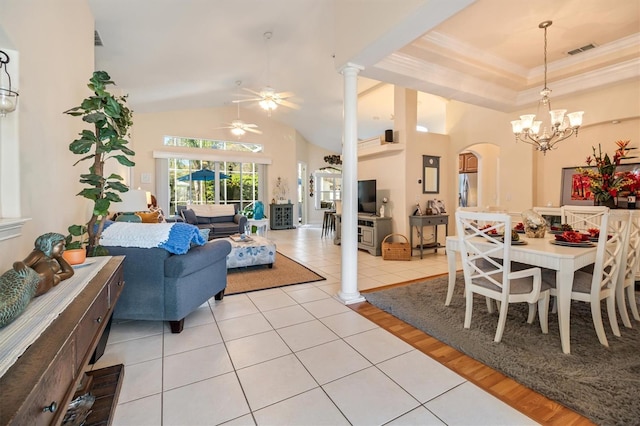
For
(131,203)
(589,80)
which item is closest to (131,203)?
(131,203)

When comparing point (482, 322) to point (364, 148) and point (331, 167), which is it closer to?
point (364, 148)

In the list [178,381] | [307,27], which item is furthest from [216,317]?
[307,27]

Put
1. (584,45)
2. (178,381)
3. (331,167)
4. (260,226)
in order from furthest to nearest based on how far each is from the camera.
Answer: (331,167) < (260,226) < (584,45) < (178,381)

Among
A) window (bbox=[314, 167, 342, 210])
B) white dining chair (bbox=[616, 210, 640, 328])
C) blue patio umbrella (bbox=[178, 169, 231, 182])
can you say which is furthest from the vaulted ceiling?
window (bbox=[314, 167, 342, 210])

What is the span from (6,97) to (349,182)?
2.50m

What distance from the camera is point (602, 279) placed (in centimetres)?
229

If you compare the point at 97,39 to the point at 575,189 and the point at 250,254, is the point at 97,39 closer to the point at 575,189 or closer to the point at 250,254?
the point at 250,254

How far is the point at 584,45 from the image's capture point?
3.45 meters

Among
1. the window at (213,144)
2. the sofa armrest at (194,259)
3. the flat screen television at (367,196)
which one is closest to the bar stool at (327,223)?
the flat screen television at (367,196)

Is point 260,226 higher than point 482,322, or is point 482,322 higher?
point 260,226

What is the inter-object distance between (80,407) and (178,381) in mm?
458

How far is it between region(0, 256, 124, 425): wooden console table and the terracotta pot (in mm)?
344

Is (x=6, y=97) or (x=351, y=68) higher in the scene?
(x=351, y=68)

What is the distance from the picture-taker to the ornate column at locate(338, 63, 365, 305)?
299 centimetres
